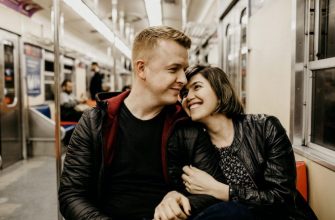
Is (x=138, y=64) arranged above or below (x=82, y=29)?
below

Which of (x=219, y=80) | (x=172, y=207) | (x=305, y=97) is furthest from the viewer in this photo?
(x=305, y=97)

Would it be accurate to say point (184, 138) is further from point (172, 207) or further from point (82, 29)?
point (82, 29)

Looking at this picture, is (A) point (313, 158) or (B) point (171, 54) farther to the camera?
(A) point (313, 158)

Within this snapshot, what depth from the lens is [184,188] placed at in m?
1.57

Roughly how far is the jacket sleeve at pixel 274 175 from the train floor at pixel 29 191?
2.42 metres

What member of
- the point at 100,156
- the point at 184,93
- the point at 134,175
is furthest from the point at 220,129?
the point at 100,156

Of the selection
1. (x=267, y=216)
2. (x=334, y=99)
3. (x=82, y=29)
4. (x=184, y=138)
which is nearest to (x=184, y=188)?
(x=184, y=138)

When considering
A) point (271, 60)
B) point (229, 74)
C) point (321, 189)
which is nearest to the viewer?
point (321, 189)

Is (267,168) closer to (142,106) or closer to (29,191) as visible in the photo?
(142,106)

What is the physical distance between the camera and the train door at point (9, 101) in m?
5.17

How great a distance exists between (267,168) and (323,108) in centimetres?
84

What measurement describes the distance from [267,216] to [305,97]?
1099 mm

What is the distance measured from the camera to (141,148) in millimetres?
1524

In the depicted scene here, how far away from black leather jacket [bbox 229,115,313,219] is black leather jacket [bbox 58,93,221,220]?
0.18 meters
